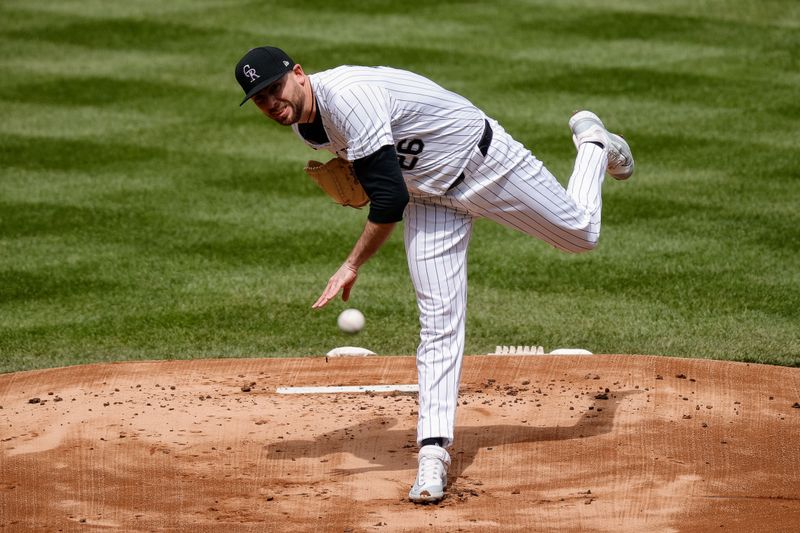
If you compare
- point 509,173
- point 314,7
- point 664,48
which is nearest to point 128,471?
point 509,173

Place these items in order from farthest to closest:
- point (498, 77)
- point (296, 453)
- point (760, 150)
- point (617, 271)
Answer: point (498, 77)
point (760, 150)
point (617, 271)
point (296, 453)

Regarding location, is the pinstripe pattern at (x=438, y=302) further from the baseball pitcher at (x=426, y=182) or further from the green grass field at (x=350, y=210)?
the green grass field at (x=350, y=210)

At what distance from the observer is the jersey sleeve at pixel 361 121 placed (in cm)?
437

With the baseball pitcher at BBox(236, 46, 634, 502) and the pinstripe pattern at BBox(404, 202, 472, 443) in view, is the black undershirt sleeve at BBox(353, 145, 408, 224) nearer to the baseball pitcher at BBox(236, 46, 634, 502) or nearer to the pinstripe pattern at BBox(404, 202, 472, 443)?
the baseball pitcher at BBox(236, 46, 634, 502)

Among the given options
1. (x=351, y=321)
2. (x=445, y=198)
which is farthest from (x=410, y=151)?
(x=351, y=321)

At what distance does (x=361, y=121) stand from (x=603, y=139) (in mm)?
1583

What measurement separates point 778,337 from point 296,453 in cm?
316

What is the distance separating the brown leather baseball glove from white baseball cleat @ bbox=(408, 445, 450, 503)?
1.06 m

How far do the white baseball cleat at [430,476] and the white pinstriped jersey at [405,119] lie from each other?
1.04 metres

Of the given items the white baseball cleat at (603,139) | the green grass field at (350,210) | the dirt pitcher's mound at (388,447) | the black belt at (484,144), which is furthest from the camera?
the green grass field at (350,210)

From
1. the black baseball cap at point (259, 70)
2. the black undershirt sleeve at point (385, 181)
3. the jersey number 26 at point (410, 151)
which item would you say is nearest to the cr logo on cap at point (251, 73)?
the black baseball cap at point (259, 70)

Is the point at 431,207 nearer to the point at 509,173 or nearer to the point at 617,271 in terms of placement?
the point at 509,173

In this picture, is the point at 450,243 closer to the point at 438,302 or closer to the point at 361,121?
the point at 438,302

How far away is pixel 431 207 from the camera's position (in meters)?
4.80
